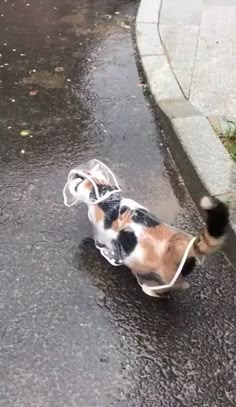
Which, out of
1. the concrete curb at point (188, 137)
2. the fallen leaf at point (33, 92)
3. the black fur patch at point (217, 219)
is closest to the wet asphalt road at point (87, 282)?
the fallen leaf at point (33, 92)

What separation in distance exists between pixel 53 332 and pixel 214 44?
391 cm

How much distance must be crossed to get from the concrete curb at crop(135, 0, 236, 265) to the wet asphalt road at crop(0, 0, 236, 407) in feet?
0.39

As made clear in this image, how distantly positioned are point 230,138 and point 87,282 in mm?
1710

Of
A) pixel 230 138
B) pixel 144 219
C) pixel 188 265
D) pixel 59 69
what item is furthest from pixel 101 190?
pixel 59 69

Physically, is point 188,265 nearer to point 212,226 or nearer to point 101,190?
point 212,226

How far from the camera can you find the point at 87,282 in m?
3.43

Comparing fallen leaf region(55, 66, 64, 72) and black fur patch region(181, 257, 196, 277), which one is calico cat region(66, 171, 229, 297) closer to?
black fur patch region(181, 257, 196, 277)

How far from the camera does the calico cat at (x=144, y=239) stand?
2.94 m

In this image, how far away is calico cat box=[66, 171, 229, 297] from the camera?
2.94 metres

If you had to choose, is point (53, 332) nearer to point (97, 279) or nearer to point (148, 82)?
point (97, 279)

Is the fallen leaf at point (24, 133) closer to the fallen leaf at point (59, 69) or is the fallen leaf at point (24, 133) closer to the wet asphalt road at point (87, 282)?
the wet asphalt road at point (87, 282)

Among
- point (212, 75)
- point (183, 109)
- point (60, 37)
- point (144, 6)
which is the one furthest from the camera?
point (144, 6)

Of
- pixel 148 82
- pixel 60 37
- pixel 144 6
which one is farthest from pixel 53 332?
pixel 144 6

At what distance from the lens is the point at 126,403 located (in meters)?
2.78
